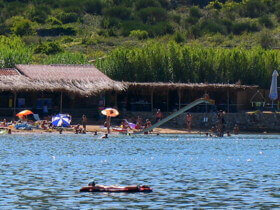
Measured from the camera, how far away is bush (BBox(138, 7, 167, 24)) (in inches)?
3922

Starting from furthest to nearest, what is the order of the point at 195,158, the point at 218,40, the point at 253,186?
the point at 218,40, the point at 195,158, the point at 253,186

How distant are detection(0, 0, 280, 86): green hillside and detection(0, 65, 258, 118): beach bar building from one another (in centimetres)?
229

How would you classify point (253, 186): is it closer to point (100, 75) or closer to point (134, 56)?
point (100, 75)

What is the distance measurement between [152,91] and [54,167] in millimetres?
25933

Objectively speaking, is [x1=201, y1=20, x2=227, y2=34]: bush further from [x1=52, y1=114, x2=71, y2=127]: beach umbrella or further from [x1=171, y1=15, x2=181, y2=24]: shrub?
[x1=52, y1=114, x2=71, y2=127]: beach umbrella

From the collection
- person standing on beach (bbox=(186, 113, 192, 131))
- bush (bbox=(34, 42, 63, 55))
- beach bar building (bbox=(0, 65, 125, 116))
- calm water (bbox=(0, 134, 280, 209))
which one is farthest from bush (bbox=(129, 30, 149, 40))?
calm water (bbox=(0, 134, 280, 209))

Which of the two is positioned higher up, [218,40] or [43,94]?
[218,40]

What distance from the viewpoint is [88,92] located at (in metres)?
53.7

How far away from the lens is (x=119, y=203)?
73.1 feet

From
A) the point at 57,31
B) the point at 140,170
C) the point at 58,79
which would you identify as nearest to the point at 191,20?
the point at 57,31

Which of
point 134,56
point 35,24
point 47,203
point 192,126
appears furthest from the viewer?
point 35,24

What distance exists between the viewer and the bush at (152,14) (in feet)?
327

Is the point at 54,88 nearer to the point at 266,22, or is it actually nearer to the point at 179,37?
the point at 179,37

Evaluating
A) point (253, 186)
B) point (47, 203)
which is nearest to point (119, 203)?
point (47, 203)
